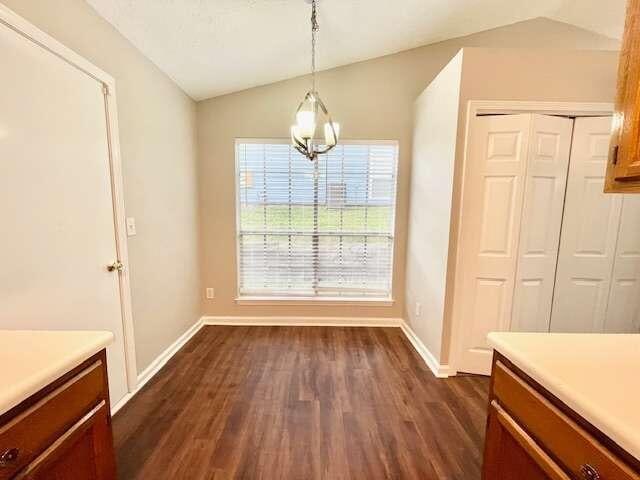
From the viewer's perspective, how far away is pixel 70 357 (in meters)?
0.88

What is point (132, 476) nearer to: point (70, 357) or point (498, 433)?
point (70, 357)

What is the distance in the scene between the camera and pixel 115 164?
6.27ft

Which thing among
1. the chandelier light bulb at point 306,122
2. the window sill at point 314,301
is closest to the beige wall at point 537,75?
the chandelier light bulb at point 306,122

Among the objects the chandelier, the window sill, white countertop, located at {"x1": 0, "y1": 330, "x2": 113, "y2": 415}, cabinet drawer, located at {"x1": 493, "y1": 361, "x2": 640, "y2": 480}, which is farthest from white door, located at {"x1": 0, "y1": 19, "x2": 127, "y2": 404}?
cabinet drawer, located at {"x1": 493, "y1": 361, "x2": 640, "y2": 480}

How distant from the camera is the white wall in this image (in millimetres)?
2238

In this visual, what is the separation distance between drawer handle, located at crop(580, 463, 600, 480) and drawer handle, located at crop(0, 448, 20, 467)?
1.40m

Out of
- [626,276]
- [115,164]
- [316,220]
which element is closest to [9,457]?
[115,164]

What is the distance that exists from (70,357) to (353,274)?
279 centimetres

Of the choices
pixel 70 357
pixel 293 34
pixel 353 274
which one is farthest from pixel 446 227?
pixel 70 357

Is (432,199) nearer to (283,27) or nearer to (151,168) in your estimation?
(283,27)

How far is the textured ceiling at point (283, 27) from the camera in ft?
6.25

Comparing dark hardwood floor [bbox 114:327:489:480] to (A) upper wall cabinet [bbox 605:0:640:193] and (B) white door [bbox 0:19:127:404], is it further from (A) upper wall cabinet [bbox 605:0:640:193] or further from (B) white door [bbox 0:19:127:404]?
(A) upper wall cabinet [bbox 605:0:640:193]

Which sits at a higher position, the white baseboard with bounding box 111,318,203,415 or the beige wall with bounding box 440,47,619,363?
the beige wall with bounding box 440,47,619,363

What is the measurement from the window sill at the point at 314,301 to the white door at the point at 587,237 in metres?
1.58
